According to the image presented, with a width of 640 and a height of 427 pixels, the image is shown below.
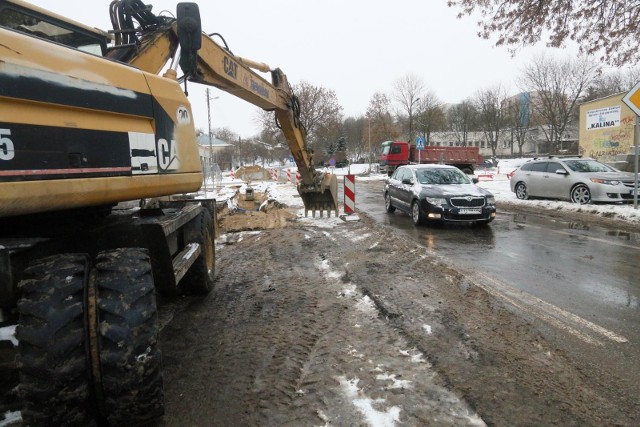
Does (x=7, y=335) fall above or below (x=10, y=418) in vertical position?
above

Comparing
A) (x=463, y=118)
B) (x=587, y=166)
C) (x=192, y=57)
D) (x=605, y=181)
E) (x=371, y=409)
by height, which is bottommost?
(x=371, y=409)

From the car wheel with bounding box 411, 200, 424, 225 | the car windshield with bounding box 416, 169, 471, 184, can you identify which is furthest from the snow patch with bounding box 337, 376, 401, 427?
the car windshield with bounding box 416, 169, 471, 184

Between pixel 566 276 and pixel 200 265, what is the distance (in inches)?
195

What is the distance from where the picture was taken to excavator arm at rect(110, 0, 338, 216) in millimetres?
4109

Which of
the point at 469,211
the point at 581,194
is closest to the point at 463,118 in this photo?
the point at 581,194

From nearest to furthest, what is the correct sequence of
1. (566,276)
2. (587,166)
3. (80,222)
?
(80,222) < (566,276) < (587,166)

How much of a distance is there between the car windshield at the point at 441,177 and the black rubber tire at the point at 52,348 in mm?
10074

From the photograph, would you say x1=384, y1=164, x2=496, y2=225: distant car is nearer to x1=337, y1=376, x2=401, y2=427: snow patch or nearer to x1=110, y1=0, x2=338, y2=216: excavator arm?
x1=110, y1=0, x2=338, y2=216: excavator arm

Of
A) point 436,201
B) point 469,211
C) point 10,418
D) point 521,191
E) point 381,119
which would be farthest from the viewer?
point 381,119

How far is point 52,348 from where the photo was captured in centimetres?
218

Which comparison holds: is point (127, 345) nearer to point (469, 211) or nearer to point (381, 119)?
point (469, 211)

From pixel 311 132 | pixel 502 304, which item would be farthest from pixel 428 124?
pixel 502 304

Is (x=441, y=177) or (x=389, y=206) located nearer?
(x=441, y=177)

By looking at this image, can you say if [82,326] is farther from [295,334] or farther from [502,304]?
[502,304]
